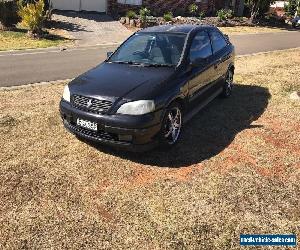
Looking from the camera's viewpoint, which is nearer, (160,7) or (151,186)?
(151,186)

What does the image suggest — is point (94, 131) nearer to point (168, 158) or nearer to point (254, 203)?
point (168, 158)

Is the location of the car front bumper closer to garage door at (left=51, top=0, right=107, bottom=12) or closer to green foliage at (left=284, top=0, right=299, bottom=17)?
garage door at (left=51, top=0, right=107, bottom=12)

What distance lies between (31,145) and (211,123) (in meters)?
3.54

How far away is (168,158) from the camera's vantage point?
5895 mm

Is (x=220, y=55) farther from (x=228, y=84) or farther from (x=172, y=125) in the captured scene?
(x=172, y=125)

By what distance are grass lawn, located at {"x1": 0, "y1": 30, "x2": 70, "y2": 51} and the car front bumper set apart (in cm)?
1232

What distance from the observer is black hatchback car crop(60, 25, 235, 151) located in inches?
214

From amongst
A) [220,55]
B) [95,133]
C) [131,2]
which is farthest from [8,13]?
[95,133]

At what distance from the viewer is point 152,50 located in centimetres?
680

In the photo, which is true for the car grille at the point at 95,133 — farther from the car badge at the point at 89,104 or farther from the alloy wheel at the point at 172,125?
the alloy wheel at the point at 172,125

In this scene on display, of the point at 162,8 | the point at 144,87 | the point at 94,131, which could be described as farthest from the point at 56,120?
the point at 162,8

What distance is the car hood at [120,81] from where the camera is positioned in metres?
5.60

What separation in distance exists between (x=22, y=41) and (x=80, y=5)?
10.4 m

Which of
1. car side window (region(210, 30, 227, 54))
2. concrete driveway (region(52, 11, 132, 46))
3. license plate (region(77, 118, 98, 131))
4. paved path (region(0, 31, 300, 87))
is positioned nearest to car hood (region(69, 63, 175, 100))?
license plate (region(77, 118, 98, 131))
